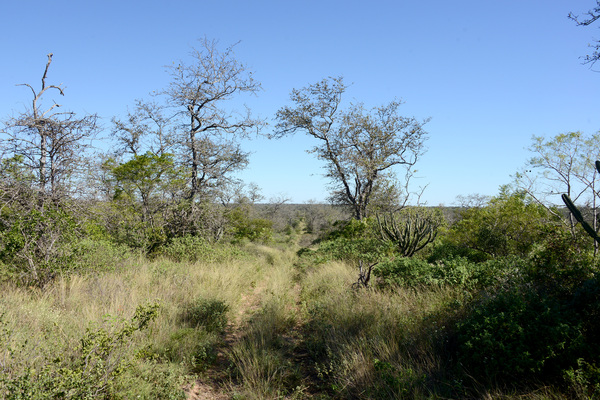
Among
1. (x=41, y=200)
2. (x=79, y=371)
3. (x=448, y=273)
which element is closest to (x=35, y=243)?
(x=41, y=200)

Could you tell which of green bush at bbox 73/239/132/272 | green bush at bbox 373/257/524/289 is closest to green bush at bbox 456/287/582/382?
green bush at bbox 373/257/524/289

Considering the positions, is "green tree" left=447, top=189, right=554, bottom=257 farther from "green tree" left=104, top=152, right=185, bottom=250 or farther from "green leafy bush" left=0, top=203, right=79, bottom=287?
"green leafy bush" left=0, top=203, right=79, bottom=287

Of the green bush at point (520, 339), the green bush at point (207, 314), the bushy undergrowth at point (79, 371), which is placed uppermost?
the green bush at point (520, 339)

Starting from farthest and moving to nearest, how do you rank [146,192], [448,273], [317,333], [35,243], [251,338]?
[146,192] → [35,243] → [448,273] → [317,333] → [251,338]

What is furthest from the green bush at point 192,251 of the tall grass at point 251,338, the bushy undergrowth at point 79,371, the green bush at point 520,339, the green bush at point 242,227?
the green bush at point 520,339

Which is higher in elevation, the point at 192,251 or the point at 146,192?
the point at 146,192

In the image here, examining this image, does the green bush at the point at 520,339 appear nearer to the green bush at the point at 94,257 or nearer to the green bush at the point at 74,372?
the green bush at the point at 74,372

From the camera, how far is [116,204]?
11.9m

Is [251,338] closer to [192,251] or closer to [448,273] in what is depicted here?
[448,273]

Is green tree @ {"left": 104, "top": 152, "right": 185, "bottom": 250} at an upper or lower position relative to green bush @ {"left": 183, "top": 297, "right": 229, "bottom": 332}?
upper

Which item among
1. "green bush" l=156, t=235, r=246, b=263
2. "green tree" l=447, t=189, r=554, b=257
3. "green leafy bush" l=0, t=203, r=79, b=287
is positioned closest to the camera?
"green leafy bush" l=0, t=203, r=79, b=287

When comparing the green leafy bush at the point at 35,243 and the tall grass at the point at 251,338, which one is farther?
the green leafy bush at the point at 35,243

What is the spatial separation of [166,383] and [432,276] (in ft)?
16.9

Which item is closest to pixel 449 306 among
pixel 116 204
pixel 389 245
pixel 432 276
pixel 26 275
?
pixel 432 276
